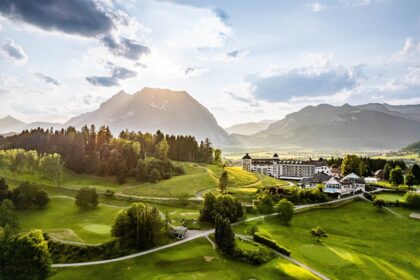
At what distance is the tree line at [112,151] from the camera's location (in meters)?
136

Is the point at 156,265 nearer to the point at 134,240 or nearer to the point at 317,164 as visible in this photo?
the point at 134,240

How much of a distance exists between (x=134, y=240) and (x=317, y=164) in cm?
11433

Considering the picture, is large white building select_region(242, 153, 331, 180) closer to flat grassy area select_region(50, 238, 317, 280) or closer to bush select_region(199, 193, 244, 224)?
bush select_region(199, 193, 244, 224)

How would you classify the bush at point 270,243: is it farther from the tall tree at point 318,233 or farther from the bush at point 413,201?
the bush at point 413,201

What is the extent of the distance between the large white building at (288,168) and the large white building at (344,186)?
38.8 metres

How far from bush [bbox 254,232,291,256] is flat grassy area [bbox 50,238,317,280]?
11.6 feet

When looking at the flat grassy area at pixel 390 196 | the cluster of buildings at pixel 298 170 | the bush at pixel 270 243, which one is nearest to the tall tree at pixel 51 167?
the bush at pixel 270 243

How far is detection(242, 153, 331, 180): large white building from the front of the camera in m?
159

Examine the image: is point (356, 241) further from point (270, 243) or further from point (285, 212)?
point (270, 243)

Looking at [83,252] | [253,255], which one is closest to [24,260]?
[83,252]

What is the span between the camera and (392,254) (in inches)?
2751

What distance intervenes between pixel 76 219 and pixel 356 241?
69.8m

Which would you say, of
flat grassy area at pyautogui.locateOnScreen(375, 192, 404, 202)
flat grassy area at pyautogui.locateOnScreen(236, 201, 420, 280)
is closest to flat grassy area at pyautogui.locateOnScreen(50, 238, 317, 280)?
flat grassy area at pyautogui.locateOnScreen(236, 201, 420, 280)

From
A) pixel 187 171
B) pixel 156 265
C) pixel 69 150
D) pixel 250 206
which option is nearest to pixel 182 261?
pixel 156 265
